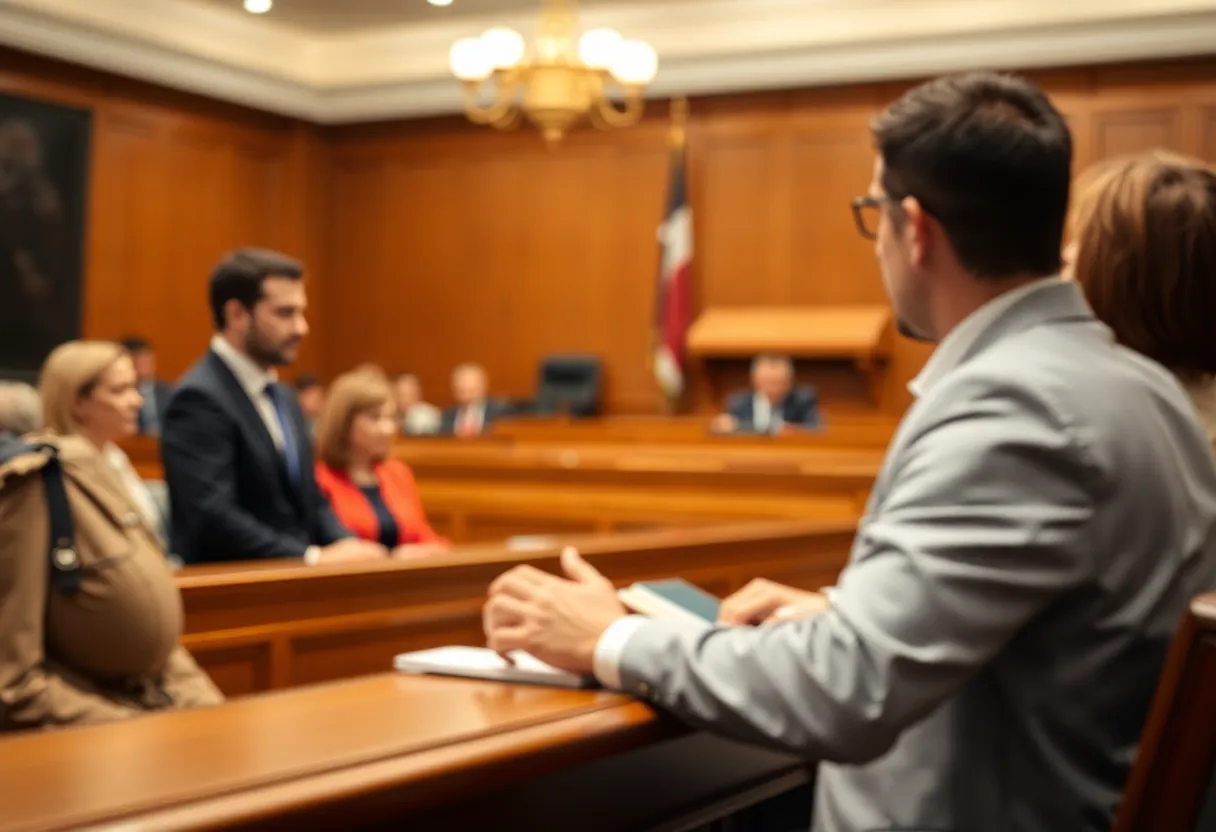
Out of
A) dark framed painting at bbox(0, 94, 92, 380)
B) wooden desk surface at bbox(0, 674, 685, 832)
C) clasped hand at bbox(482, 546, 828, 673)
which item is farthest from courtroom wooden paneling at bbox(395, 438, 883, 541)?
dark framed painting at bbox(0, 94, 92, 380)

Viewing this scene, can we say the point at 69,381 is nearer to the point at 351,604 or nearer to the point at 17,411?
the point at 17,411

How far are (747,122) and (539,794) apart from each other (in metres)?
10.4

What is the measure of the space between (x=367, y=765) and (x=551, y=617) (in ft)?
1.33

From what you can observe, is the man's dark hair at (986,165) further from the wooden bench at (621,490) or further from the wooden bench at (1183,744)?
the wooden bench at (621,490)

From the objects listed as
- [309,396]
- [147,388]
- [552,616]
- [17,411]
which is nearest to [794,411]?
[309,396]

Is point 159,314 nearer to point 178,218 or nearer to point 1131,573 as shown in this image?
point 178,218

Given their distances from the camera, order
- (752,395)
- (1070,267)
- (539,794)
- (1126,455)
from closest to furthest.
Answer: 1. (1126,455)
2. (539,794)
3. (1070,267)
4. (752,395)

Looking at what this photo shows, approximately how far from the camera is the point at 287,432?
392 cm

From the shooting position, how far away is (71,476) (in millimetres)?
2561

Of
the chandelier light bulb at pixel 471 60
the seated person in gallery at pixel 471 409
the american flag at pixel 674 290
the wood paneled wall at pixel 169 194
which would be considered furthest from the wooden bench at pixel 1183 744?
the wood paneled wall at pixel 169 194

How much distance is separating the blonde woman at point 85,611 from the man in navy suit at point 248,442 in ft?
2.83

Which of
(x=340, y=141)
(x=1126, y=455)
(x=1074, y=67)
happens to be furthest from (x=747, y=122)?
(x=1126, y=455)

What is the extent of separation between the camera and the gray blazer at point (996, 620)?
1.34 metres

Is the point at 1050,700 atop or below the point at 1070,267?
below
